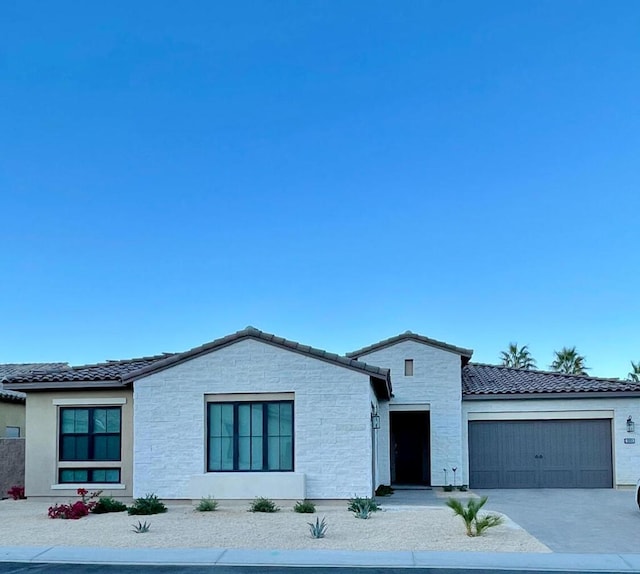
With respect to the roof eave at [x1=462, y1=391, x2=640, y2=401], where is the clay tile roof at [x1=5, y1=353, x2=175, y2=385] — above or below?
above

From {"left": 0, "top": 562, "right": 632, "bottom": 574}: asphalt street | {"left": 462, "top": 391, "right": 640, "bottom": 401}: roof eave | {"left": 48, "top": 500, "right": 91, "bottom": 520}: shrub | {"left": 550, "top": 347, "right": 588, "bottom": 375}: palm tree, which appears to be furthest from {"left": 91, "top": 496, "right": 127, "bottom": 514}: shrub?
{"left": 550, "top": 347, "right": 588, "bottom": 375}: palm tree

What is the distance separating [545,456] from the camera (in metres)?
25.2

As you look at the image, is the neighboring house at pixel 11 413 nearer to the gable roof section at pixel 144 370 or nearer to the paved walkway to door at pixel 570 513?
the gable roof section at pixel 144 370

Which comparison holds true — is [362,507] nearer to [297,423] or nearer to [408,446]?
[297,423]

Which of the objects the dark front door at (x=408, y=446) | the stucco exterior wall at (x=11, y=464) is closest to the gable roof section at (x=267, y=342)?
the stucco exterior wall at (x=11, y=464)

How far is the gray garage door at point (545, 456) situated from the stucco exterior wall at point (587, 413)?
0.88 ft

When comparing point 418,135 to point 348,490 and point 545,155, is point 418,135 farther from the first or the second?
point 348,490

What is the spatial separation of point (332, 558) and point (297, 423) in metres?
7.19

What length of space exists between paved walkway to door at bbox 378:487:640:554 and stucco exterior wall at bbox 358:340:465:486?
1.34 meters

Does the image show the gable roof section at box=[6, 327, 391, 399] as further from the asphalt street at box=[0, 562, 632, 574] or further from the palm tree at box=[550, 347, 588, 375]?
the palm tree at box=[550, 347, 588, 375]

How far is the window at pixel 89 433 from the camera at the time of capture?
2072cm

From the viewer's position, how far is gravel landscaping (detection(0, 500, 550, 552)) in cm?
1298

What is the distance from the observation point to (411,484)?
27.1m

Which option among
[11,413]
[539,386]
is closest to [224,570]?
[539,386]
